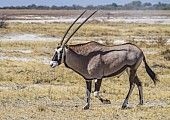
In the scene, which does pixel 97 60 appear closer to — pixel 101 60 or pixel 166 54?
pixel 101 60

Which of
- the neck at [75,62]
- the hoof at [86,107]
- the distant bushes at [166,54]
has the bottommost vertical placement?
the distant bushes at [166,54]

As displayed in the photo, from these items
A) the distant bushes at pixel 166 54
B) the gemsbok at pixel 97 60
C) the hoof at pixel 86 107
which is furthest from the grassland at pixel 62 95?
the distant bushes at pixel 166 54

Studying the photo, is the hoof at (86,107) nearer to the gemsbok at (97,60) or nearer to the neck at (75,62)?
the gemsbok at (97,60)

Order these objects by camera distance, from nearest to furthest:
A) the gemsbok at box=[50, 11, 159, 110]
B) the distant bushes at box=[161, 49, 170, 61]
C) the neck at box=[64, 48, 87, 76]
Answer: the gemsbok at box=[50, 11, 159, 110], the neck at box=[64, 48, 87, 76], the distant bushes at box=[161, 49, 170, 61]

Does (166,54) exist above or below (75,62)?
below

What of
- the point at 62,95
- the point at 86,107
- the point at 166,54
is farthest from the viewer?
the point at 166,54

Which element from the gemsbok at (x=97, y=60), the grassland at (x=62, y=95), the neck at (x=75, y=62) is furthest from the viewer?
the neck at (x=75, y=62)

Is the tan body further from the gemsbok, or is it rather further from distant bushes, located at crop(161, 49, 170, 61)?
distant bushes, located at crop(161, 49, 170, 61)

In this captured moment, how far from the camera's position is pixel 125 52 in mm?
11211

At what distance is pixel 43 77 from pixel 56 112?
18.8ft

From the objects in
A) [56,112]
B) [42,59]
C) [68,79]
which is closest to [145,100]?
[56,112]

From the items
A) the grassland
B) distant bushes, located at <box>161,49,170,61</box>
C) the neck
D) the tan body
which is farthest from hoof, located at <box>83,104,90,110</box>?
distant bushes, located at <box>161,49,170,61</box>

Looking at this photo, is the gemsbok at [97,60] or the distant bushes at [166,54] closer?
the gemsbok at [97,60]

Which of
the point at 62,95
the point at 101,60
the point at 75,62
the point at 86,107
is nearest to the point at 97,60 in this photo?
the point at 101,60
